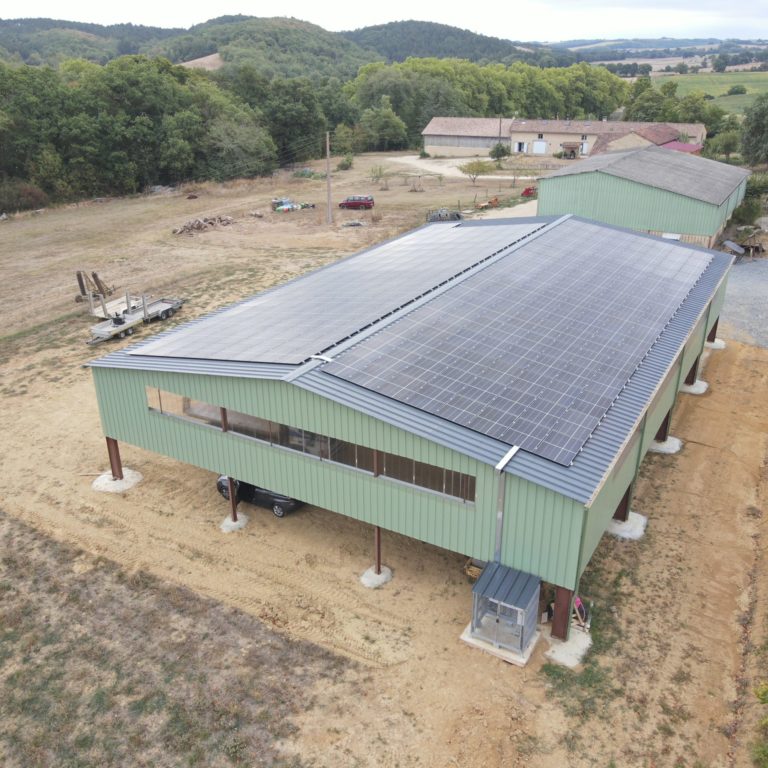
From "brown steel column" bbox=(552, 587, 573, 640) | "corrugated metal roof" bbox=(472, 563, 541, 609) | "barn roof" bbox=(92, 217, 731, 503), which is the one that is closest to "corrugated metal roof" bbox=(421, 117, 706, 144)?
"barn roof" bbox=(92, 217, 731, 503)

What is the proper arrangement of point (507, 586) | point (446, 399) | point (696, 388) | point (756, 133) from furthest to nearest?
point (756, 133) < point (696, 388) < point (446, 399) < point (507, 586)

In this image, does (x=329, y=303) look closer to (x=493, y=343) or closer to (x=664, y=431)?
(x=493, y=343)

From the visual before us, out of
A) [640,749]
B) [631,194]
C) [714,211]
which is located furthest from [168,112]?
[640,749]

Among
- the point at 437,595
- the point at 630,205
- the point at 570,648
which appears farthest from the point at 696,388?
the point at 630,205

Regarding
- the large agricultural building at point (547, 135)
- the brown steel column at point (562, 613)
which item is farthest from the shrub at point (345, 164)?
the brown steel column at point (562, 613)

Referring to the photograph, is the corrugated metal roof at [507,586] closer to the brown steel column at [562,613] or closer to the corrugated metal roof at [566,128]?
the brown steel column at [562,613]

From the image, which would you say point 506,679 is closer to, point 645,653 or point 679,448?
point 645,653
